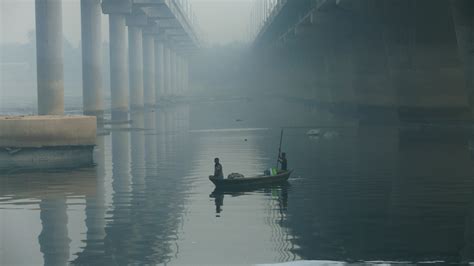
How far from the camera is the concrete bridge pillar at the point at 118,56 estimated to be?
315 feet

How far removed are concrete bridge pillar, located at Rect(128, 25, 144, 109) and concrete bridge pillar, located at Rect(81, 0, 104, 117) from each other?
30306mm

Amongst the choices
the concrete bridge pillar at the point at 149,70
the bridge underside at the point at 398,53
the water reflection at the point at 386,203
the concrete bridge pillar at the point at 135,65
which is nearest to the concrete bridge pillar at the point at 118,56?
the concrete bridge pillar at the point at 135,65

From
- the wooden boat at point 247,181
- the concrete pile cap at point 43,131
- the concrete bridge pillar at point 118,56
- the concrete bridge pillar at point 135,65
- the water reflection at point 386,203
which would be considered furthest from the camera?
the concrete bridge pillar at point 135,65

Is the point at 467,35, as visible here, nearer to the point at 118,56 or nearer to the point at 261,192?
the point at 261,192

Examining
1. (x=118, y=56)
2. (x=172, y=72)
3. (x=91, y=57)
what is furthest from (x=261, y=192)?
(x=172, y=72)

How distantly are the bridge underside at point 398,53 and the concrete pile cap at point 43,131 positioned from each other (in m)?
19.4

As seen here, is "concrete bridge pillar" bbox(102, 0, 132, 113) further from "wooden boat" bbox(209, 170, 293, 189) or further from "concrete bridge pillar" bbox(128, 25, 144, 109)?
"wooden boat" bbox(209, 170, 293, 189)

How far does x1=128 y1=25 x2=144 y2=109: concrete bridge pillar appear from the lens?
112312mm

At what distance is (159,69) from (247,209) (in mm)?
123688

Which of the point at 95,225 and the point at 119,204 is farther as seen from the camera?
the point at 119,204

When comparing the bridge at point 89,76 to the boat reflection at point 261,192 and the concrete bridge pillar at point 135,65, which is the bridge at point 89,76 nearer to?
the concrete bridge pillar at point 135,65

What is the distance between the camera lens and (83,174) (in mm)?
37531

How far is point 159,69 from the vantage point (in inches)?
5866

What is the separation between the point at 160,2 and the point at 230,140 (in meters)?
48.9
